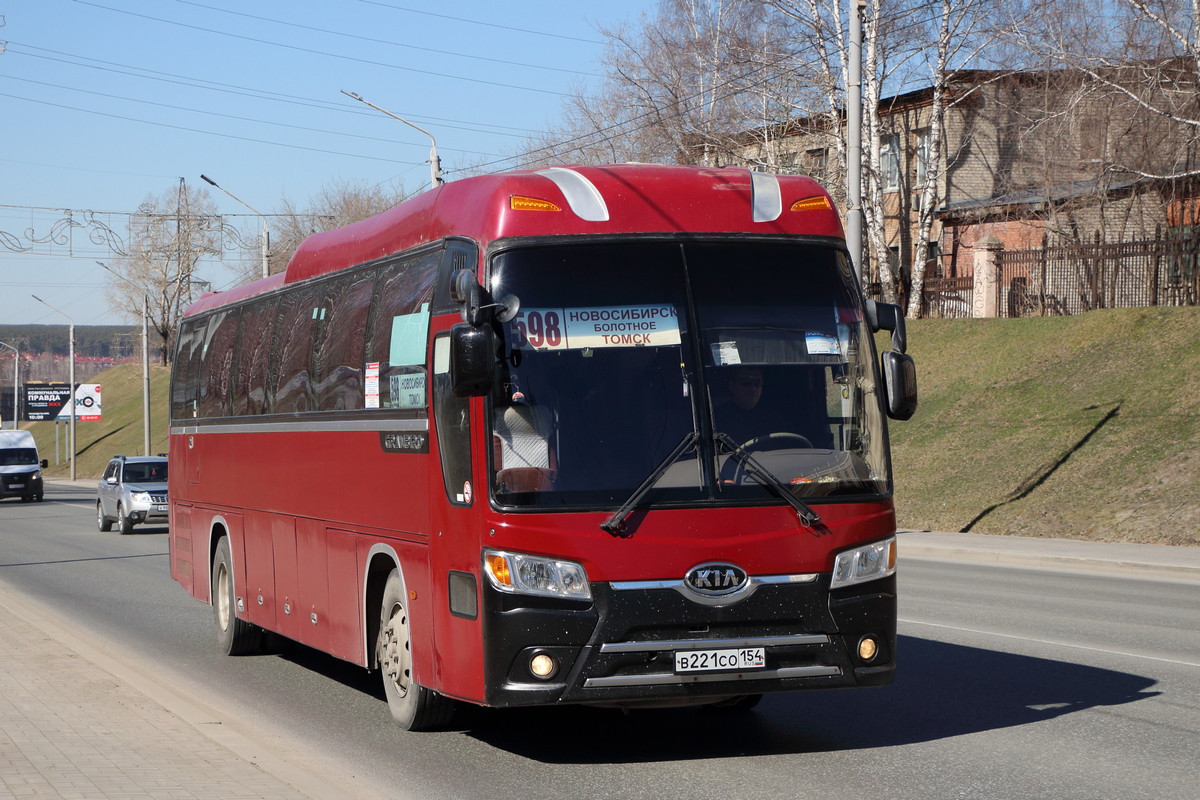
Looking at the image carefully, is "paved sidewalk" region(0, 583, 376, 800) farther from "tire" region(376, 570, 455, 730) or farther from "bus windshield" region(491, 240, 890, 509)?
"bus windshield" region(491, 240, 890, 509)

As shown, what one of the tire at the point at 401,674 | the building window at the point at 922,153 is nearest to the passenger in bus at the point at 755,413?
the tire at the point at 401,674

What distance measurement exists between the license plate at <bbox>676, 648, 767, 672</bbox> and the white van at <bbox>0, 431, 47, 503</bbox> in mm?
45736

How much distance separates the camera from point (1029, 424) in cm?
2850

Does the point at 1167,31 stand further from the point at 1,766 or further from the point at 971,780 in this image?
the point at 1,766

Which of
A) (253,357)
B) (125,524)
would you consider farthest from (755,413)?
(125,524)

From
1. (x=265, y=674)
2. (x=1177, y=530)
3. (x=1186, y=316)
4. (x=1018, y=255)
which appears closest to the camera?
(x=265, y=674)

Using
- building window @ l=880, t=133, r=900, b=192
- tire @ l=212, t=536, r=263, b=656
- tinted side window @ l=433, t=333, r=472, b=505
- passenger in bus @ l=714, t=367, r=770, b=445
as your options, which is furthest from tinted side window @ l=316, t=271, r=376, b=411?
building window @ l=880, t=133, r=900, b=192

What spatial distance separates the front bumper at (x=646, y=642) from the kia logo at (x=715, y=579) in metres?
0.07

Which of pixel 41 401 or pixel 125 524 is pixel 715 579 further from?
pixel 41 401

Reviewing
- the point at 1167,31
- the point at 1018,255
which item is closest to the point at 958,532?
the point at 1167,31

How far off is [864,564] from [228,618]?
22.1ft

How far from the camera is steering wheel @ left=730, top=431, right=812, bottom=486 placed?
7.30 metres

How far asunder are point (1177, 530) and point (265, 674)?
592 inches

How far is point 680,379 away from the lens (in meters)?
7.38
